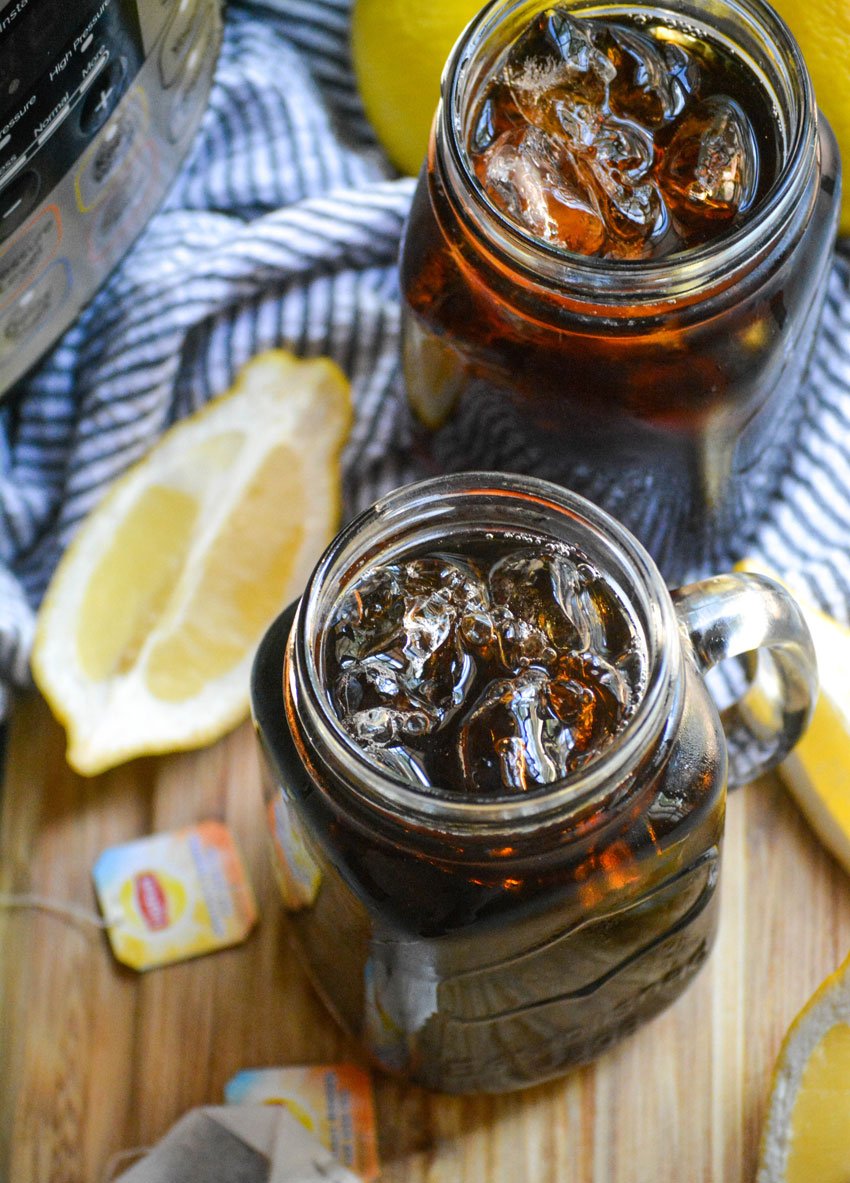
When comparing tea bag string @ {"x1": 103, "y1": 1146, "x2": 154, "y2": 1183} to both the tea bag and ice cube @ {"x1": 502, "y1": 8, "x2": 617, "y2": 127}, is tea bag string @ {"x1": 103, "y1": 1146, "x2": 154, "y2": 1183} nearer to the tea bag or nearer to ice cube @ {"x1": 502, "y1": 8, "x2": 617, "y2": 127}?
the tea bag

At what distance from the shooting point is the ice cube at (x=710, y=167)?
76cm

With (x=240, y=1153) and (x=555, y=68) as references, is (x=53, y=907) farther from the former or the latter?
(x=555, y=68)

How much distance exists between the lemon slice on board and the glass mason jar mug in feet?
0.68

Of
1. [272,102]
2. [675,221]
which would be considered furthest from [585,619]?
[272,102]

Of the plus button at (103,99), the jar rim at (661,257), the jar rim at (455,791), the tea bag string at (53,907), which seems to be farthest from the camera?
the tea bag string at (53,907)

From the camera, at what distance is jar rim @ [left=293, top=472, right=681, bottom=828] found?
1.95 ft

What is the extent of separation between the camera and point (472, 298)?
78cm

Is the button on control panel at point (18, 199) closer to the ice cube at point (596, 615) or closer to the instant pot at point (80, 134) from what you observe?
the instant pot at point (80, 134)

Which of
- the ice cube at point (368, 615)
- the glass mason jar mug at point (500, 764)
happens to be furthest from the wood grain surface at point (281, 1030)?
the ice cube at point (368, 615)

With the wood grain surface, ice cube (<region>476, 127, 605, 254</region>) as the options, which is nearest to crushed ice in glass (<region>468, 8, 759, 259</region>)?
ice cube (<region>476, 127, 605, 254</region>)

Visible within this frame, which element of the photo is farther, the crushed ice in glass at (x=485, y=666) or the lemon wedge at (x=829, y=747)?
the lemon wedge at (x=829, y=747)

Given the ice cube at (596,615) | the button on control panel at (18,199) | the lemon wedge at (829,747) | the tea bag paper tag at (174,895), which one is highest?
the button on control panel at (18,199)

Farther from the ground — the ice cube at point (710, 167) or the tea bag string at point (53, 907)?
the ice cube at point (710, 167)

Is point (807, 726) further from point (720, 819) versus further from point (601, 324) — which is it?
point (601, 324)
